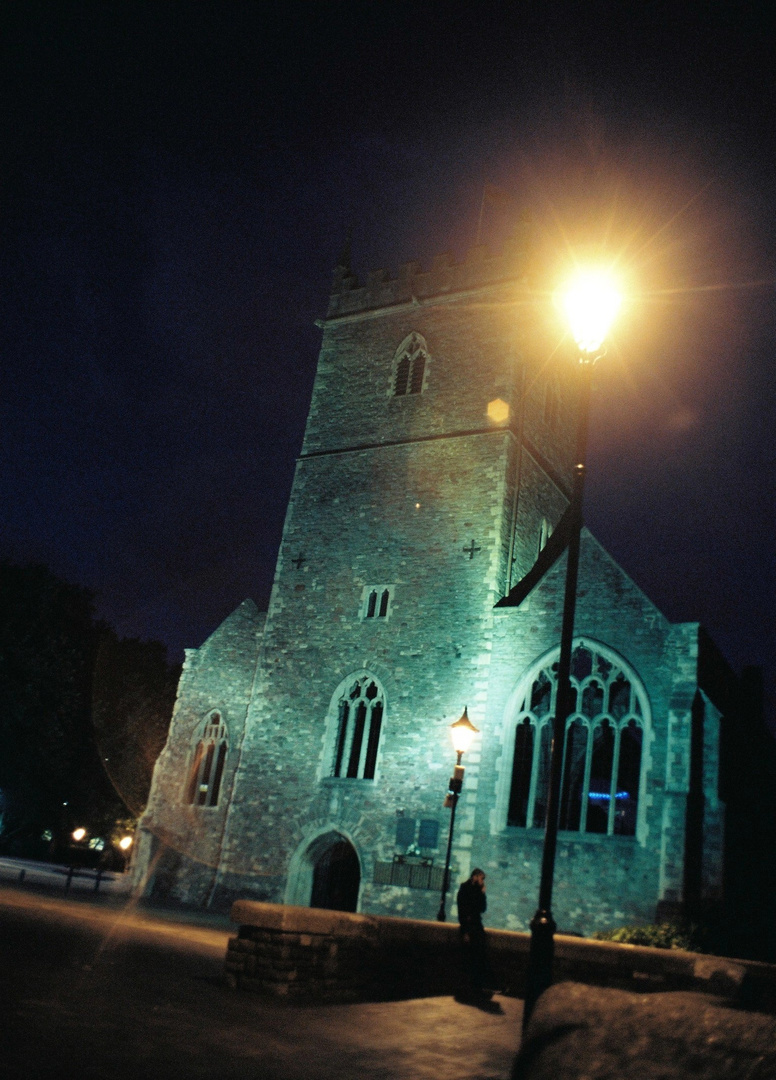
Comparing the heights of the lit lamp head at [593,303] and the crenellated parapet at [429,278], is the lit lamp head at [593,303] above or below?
below

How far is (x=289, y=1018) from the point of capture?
7.00 meters

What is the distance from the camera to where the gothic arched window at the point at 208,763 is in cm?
2448

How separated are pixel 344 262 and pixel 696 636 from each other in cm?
1811

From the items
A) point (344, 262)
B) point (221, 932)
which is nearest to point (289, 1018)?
point (221, 932)

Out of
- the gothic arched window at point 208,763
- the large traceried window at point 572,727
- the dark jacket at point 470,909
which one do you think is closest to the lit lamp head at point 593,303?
the dark jacket at point 470,909

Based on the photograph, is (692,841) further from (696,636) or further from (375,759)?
(375,759)

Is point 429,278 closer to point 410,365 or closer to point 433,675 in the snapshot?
point 410,365

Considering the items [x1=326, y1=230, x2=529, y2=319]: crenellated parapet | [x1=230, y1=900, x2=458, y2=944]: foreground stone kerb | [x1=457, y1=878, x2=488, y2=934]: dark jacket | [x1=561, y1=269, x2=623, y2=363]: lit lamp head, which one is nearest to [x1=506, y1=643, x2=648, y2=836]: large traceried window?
[x1=457, y1=878, x2=488, y2=934]: dark jacket

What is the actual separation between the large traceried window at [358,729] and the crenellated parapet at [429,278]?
1223 centimetres

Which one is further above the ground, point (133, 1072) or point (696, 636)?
point (696, 636)

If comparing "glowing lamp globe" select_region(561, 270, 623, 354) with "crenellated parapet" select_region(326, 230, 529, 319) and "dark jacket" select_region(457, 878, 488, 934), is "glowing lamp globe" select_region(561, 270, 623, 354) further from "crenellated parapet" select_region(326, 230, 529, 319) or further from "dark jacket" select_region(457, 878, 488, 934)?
"crenellated parapet" select_region(326, 230, 529, 319)

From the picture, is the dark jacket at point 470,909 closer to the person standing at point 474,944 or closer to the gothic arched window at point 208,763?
the person standing at point 474,944

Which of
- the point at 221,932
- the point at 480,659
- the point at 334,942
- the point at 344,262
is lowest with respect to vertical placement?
the point at 221,932

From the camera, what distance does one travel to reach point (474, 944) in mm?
10164
